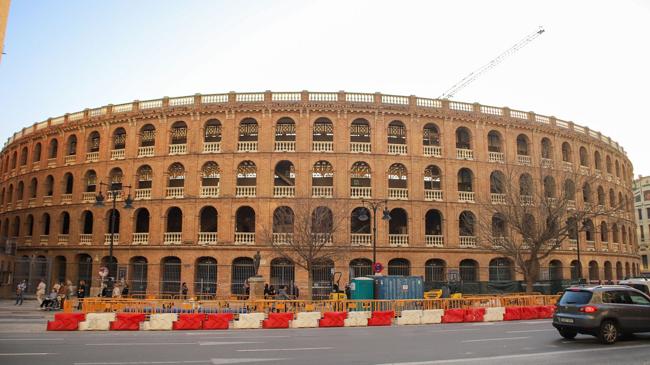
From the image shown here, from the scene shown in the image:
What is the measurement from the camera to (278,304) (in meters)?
21.5

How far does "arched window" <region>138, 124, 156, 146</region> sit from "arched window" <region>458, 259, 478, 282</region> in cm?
2711

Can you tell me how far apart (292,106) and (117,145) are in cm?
1600

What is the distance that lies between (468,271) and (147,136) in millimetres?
28668

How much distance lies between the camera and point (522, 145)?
4175 centimetres

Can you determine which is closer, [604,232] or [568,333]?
[568,333]

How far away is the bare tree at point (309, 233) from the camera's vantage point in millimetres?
30953

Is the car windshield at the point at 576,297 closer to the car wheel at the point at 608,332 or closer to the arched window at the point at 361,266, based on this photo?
the car wheel at the point at 608,332

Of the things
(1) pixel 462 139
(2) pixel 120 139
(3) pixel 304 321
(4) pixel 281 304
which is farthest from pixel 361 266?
(2) pixel 120 139

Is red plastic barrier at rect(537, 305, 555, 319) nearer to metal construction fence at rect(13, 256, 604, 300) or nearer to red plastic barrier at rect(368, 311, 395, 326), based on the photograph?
red plastic barrier at rect(368, 311, 395, 326)

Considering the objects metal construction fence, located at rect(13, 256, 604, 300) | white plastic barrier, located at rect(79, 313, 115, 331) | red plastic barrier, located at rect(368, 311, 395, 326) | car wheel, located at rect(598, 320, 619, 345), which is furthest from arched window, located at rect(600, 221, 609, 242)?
white plastic barrier, located at rect(79, 313, 115, 331)

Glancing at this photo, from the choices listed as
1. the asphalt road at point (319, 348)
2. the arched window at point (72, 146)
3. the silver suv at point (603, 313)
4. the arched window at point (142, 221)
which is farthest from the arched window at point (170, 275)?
the silver suv at point (603, 313)

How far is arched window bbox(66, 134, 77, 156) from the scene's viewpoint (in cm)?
4208

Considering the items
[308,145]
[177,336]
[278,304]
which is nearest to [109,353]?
[177,336]

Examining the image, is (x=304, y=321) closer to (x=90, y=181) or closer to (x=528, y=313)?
(x=528, y=313)
